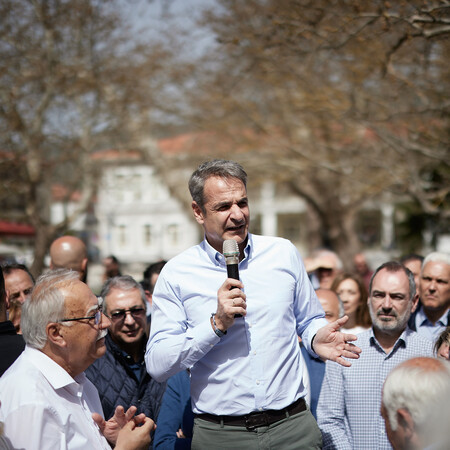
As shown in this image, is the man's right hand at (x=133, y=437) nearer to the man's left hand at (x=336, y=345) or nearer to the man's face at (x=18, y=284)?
the man's left hand at (x=336, y=345)

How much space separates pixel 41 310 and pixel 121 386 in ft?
5.01

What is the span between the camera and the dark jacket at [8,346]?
146 inches

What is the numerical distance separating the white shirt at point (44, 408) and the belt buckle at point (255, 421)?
710 mm

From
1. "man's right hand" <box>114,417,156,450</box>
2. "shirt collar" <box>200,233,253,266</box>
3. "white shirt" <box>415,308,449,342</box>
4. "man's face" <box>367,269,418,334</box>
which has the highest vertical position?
"shirt collar" <box>200,233,253,266</box>

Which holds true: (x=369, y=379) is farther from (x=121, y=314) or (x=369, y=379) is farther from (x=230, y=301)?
(x=121, y=314)

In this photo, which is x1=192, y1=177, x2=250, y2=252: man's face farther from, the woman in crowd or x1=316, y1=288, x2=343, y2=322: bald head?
the woman in crowd

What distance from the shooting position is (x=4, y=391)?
9.09ft

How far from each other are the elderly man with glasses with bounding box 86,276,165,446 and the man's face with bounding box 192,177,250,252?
4.79 ft

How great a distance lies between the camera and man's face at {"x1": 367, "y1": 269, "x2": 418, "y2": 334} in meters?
4.45

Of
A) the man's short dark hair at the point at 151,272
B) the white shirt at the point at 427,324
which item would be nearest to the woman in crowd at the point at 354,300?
the white shirt at the point at 427,324

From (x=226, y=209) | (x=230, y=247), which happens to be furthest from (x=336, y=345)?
(x=226, y=209)

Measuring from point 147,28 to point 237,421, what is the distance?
15998 millimetres

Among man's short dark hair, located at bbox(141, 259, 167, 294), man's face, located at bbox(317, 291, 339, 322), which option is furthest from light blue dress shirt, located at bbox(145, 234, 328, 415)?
man's short dark hair, located at bbox(141, 259, 167, 294)

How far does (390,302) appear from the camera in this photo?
4602mm
